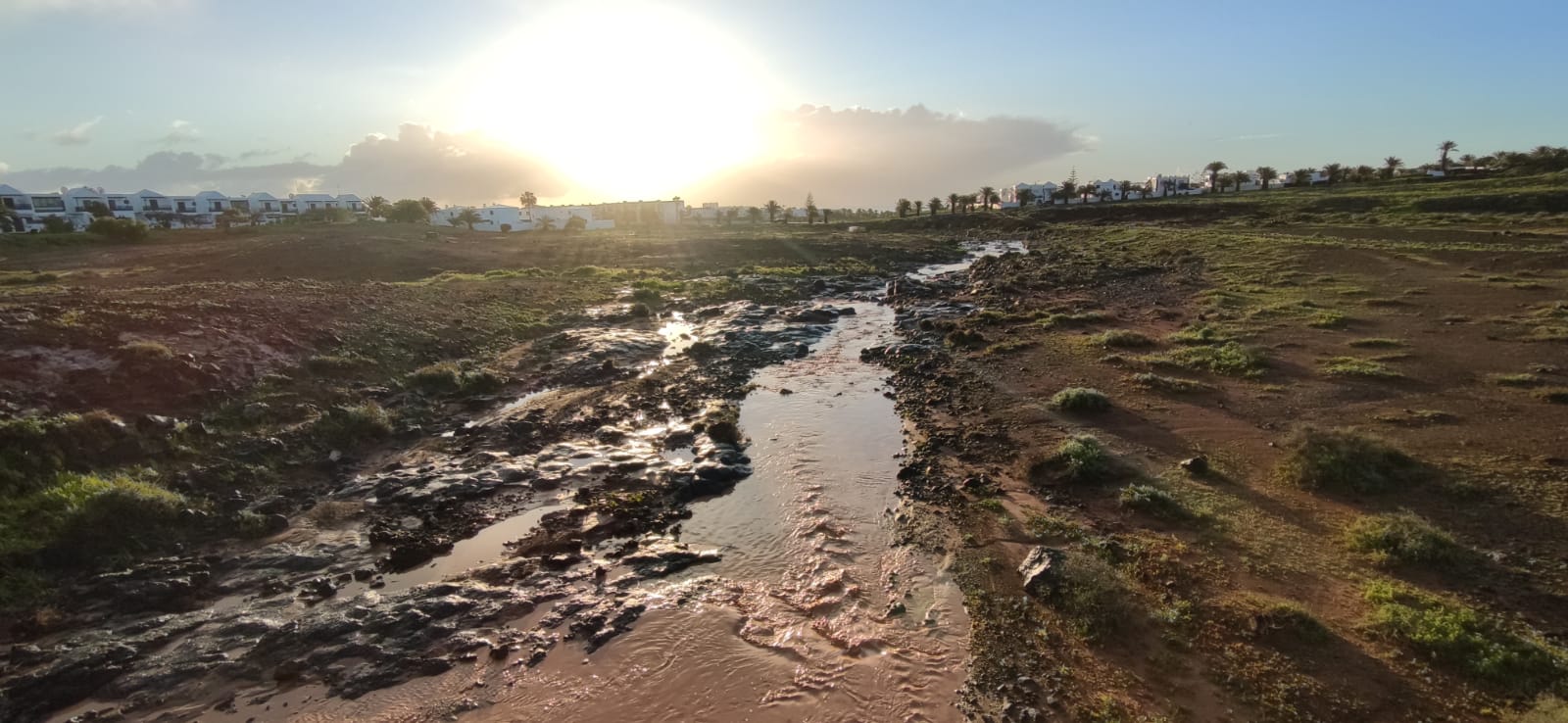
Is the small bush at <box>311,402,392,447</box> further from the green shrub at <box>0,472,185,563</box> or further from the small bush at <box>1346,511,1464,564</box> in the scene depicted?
the small bush at <box>1346,511,1464,564</box>

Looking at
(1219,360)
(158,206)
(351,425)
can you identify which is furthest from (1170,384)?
(158,206)

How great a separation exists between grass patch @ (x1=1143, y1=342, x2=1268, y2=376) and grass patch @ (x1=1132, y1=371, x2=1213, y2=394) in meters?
1.77

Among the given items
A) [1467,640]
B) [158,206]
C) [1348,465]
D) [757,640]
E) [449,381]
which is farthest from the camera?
[158,206]

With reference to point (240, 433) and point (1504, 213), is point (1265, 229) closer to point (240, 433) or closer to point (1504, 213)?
point (1504, 213)

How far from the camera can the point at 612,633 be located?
1053 centimetres

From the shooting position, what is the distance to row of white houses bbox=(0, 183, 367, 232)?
110750 mm

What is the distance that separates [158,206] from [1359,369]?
183 metres

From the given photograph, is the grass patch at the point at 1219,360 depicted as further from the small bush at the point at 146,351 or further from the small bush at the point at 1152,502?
the small bush at the point at 146,351

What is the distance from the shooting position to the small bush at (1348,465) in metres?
13.1

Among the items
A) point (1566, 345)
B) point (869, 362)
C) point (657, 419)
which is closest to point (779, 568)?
point (657, 419)

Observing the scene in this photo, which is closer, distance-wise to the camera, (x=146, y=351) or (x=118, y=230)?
(x=146, y=351)

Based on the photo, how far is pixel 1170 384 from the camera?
2003 cm

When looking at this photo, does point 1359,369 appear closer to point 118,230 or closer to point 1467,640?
point 1467,640

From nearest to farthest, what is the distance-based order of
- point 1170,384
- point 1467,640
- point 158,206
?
1. point 1467,640
2. point 1170,384
3. point 158,206
